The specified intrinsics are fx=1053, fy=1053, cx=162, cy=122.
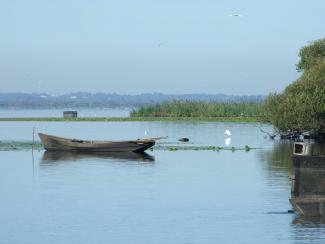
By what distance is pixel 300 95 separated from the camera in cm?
8169

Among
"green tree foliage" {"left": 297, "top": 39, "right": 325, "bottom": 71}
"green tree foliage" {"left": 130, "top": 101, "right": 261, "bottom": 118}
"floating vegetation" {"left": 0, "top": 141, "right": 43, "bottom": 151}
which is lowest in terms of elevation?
"floating vegetation" {"left": 0, "top": 141, "right": 43, "bottom": 151}

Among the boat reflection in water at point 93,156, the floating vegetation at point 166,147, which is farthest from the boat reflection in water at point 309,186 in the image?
the floating vegetation at point 166,147

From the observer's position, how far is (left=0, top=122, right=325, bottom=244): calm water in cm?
3469

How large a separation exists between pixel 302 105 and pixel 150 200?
3873cm

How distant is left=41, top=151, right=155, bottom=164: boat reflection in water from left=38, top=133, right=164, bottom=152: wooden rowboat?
0.29 m

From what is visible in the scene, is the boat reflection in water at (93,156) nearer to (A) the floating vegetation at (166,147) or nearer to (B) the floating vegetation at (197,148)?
(A) the floating vegetation at (166,147)

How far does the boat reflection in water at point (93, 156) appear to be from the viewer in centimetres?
6876

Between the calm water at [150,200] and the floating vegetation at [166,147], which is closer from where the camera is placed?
the calm water at [150,200]

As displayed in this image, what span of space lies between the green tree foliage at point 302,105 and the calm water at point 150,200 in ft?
32.0

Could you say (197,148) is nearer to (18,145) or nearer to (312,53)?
(18,145)

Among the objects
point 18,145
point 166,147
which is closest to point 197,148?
point 166,147

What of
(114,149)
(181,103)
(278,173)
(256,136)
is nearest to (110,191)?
(278,173)

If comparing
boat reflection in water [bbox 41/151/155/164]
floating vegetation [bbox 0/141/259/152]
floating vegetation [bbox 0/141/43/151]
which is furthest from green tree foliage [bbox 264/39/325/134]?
floating vegetation [bbox 0/141/43/151]

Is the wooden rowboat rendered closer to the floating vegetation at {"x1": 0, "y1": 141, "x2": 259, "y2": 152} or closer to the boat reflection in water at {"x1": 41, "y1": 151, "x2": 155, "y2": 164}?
the boat reflection in water at {"x1": 41, "y1": 151, "x2": 155, "y2": 164}
